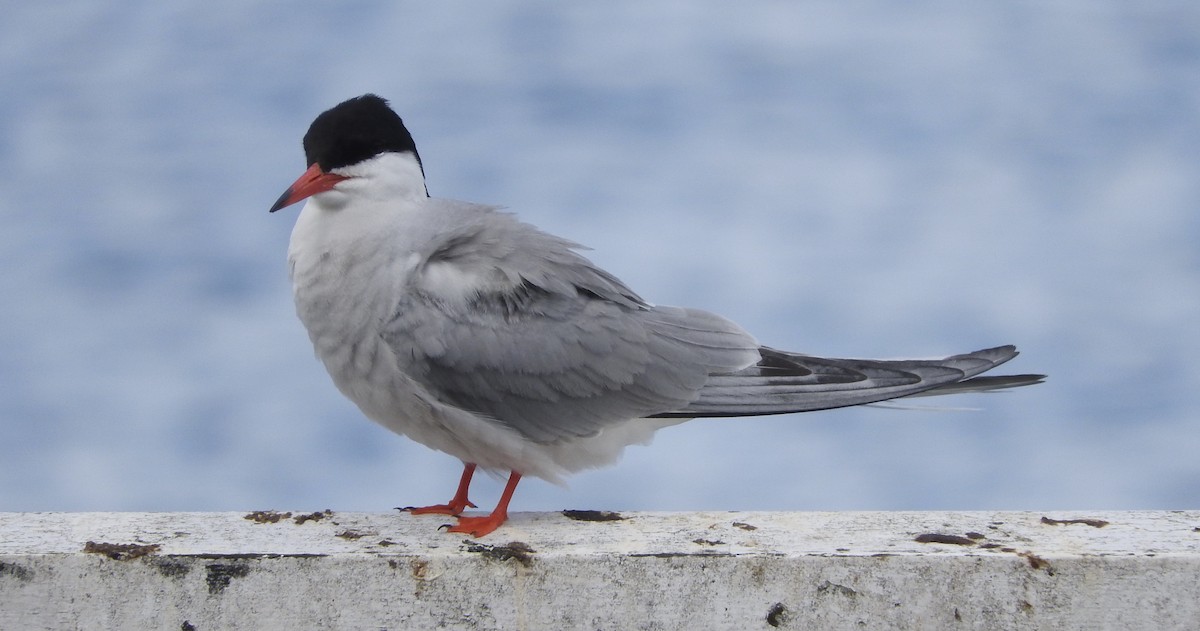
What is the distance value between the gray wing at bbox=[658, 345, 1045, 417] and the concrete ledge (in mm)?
588

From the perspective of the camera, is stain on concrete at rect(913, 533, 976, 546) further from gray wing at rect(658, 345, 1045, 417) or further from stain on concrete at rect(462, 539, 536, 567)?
stain on concrete at rect(462, 539, 536, 567)

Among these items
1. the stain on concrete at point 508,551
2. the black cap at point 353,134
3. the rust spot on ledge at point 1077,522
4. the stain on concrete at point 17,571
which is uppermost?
the black cap at point 353,134

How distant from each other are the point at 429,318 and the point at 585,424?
474mm

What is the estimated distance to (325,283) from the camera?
3.06 m

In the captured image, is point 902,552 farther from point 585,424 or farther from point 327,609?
point 327,609

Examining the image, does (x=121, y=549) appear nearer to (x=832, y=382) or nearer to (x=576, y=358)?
(x=576, y=358)

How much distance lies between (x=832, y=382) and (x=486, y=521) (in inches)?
35.3

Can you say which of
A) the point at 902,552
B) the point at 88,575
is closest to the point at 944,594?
the point at 902,552

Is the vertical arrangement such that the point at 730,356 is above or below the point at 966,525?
above

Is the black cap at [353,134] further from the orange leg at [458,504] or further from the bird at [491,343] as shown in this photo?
the orange leg at [458,504]

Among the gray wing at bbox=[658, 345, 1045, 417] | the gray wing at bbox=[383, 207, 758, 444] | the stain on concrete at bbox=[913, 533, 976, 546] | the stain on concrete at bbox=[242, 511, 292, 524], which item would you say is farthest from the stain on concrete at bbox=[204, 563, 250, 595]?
the stain on concrete at bbox=[913, 533, 976, 546]

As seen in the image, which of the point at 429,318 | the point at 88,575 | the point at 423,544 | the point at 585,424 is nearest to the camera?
the point at 88,575

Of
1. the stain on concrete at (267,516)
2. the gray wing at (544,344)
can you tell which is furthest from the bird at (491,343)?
the stain on concrete at (267,516)

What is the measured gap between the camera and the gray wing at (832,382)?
3.15m
